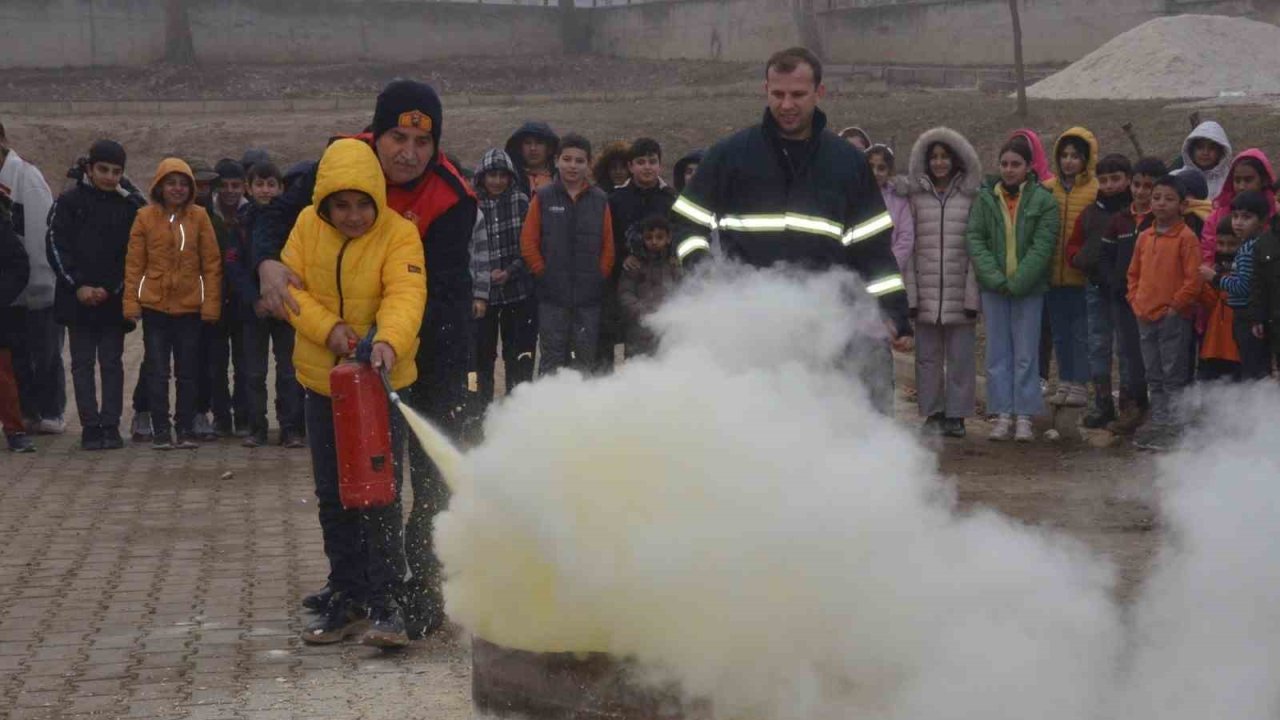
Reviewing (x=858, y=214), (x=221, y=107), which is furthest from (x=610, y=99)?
(x=858, y=214)

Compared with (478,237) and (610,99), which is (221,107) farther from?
(478,237)

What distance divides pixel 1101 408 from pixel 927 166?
2.21 metres

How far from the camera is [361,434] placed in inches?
265

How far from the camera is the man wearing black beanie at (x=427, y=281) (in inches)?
280

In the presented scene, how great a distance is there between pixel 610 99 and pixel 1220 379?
2869cm

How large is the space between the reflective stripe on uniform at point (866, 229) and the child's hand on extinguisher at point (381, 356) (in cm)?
212

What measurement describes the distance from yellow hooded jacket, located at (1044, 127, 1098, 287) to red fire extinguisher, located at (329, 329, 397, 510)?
7.01 metres

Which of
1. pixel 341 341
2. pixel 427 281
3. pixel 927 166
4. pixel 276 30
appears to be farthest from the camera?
pixel 276 30

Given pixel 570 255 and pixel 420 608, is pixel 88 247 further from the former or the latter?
pixel 420 608

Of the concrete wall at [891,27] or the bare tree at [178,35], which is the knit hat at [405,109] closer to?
the concrete wall at [891,27]

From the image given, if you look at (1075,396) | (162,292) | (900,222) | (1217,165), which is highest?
(1217,165)

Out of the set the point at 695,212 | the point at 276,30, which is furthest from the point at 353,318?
the point at 276,30

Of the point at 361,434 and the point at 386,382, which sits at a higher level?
the point at 386,382

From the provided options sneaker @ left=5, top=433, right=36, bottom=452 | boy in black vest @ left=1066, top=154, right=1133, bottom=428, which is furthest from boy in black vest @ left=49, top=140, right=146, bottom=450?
boy in black vest @ left=1066, top=154, right=1133, bottom=428
